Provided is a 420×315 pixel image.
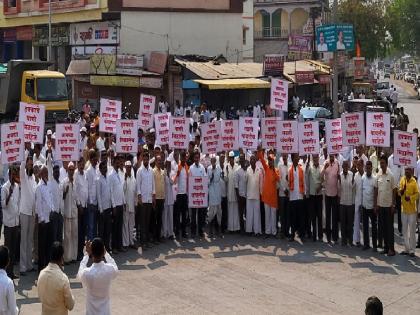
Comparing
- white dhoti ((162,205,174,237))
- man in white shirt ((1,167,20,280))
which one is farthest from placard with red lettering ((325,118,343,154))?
man in white shirt ((1,167,20,280))

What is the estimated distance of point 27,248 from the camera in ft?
37.9

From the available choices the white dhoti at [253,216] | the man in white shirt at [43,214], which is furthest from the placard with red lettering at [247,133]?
the man in white shirt at [43,214]

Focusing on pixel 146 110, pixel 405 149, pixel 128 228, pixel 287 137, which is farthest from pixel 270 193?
pixel 146 110

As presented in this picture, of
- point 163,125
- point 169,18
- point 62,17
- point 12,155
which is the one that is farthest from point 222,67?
point 12,155

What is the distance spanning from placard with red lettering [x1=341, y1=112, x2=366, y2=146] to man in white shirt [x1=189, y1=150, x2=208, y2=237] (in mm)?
2716

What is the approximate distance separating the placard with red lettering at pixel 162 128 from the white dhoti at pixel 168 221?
7.11 ft

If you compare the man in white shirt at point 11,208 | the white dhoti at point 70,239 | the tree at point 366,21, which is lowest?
the white dhoti at point 70,239

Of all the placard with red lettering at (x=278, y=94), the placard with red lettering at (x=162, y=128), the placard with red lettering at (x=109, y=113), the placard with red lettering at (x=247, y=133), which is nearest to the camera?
the placard with red lettering at (x=247, y=133)

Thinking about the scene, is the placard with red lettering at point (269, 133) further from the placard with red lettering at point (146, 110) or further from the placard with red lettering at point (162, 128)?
the placard with red lettering at point (146, 110)

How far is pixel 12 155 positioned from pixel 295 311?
4974 millimetres

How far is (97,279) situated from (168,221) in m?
6.61

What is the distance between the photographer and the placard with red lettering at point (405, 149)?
12.9 meters

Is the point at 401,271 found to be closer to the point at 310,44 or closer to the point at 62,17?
the point at 62,17

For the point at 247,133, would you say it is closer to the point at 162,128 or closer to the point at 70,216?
the point at 162,128
